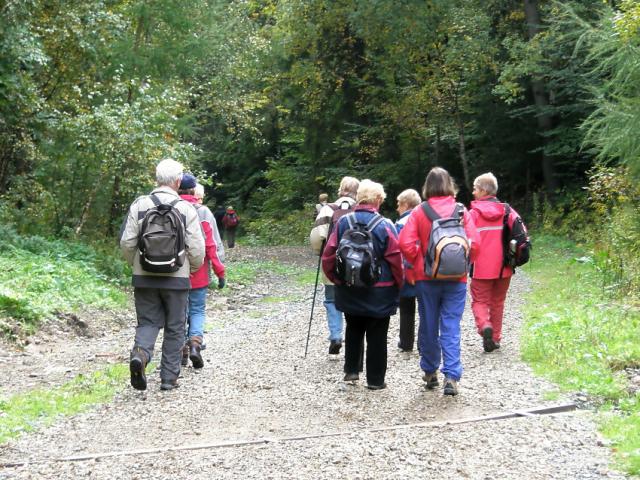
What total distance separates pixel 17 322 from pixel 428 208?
6657 mm

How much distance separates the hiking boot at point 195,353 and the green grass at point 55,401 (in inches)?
28.0

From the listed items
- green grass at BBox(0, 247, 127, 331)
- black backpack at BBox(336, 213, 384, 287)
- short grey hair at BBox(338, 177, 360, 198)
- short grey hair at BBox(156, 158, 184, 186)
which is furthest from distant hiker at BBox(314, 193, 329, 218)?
green grass at BBox(0, 247, 127, 331)

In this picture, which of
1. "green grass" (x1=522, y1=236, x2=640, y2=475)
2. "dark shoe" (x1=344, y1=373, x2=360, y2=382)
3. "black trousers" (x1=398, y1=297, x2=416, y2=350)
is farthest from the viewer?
"black trousers" (x1=398, y1=297, x2=416, y2=350)

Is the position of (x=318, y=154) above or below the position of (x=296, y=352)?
above

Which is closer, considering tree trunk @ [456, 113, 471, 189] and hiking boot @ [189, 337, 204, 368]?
hiking boot @ [189, 337, 204, 368]

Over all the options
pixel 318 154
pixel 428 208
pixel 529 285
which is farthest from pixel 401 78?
pixel 428 208

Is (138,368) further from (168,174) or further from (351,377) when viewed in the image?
(351,377)

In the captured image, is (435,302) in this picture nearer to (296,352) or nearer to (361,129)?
(296,352)

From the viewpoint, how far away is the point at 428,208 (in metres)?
7.64

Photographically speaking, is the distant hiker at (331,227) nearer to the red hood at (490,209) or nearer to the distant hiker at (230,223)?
the red hood at (490,209)

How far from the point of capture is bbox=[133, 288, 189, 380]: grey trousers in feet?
26.4

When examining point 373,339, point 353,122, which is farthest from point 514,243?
point 353,122

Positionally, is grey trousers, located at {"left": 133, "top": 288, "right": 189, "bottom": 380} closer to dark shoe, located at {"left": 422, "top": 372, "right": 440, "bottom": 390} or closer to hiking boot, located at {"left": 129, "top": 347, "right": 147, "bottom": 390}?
hiking boot, located at {"left": 129, "top": 347, "right": 147, "bottom": 390}

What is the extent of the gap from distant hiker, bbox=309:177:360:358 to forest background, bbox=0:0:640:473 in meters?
2.11
